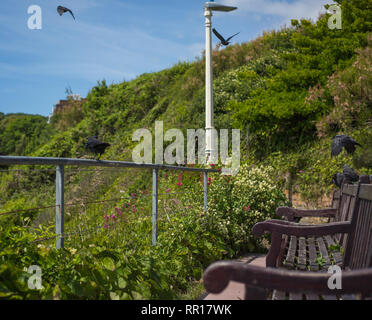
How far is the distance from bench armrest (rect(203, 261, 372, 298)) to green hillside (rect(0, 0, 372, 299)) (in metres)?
0.98

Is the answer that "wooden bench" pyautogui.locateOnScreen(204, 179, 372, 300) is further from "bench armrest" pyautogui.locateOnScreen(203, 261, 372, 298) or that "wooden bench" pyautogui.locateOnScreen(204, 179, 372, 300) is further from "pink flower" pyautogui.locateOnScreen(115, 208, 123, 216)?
"pink flower" pyautogui.locateOnScreen(115, 208, 123, 216)

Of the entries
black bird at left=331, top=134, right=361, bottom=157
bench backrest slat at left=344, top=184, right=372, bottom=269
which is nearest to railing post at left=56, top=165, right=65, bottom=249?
bench backrest slat at left=344, top=184, right=372, bottom=269

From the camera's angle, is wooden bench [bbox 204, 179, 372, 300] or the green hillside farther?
the green hillside

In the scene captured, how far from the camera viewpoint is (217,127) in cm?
1284

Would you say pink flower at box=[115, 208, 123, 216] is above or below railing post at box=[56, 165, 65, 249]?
below

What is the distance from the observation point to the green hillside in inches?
105

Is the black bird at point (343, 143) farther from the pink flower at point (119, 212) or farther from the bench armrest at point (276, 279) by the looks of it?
the bench armrest at point (276, 279)

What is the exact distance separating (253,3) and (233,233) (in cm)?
744

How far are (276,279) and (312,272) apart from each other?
17 centimetres
